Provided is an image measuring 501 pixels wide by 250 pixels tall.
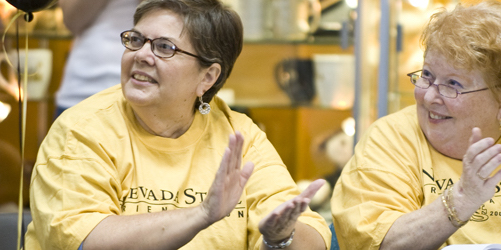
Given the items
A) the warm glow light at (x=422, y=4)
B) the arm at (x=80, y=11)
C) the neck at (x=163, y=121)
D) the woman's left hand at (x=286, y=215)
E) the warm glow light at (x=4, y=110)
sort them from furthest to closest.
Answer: the warm glow light at (x=4, y=110) → the warm glow light at (x=422, y=4) → the arm at (x=80, y=11) → the neck at (x=163, y=121) → the woman's left hand at (x=286, y=215)

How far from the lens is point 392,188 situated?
5.35 ft

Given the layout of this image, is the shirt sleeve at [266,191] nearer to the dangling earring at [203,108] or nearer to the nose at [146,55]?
the dangling earring at [203,108]

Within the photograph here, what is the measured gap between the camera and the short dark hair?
65.4 inches

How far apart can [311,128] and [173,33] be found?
215 centimetres

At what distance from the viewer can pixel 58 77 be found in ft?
11.4

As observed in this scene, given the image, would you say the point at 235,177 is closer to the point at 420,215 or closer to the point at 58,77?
the point at 420,215

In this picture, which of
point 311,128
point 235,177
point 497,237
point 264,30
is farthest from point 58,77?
point 497,237

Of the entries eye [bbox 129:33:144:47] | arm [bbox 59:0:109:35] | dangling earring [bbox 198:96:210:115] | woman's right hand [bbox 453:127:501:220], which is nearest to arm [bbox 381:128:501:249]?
woman's right hand [bbox 453:127:501:220]

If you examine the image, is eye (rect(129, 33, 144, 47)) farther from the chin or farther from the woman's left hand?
the woman's left hand

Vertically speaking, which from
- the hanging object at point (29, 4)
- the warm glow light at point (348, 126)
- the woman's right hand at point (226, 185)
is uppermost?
the hanging object at point (29, 4)

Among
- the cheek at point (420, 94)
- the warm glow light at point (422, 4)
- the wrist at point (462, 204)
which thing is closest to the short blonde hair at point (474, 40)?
the cheek at point (420, 94)

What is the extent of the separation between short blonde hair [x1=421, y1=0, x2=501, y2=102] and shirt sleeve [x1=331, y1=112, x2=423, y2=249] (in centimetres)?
25

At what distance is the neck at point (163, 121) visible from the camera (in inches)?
65.0

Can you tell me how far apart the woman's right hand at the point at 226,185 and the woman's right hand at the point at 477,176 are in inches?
20.2
